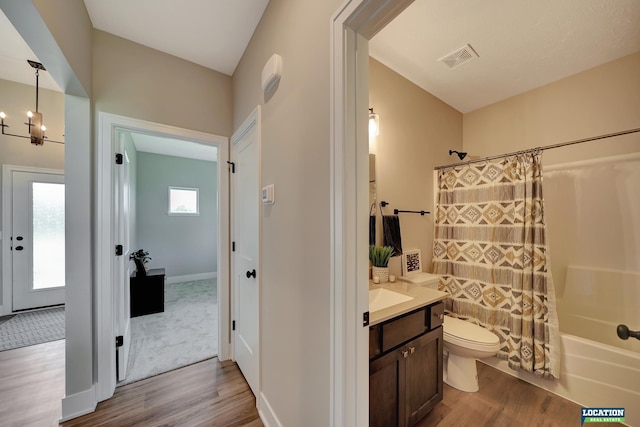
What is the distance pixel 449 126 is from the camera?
8.68 feet

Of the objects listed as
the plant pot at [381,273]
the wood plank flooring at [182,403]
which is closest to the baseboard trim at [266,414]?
the wood plank flooring at [182,403]

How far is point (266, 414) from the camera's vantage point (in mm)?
1440

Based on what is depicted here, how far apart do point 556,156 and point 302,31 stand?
2688 mm

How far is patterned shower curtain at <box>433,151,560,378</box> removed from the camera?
1790mm

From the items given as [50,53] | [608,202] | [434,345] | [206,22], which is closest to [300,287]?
[434,345]

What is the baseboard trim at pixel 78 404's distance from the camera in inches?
58.9

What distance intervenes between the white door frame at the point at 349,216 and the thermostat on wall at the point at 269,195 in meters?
0.59

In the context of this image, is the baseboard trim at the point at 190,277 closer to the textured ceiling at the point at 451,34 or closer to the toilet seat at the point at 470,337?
the textured ceiling at the point at 451,34

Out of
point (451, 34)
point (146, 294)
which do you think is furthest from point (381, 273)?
point (146, 294)

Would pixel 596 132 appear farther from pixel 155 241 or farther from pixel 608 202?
pixel 155 241

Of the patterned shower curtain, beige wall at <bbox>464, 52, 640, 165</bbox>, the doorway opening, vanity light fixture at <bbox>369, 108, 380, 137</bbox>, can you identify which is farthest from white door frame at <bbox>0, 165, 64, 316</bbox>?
beige wall at <bbox>464, 52, 640, 165</bbox>

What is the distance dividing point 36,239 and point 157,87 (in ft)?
10.6

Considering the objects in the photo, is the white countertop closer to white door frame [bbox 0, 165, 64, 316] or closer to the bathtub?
the bathtub

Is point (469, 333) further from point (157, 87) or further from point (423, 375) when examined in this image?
point (157, 87)
